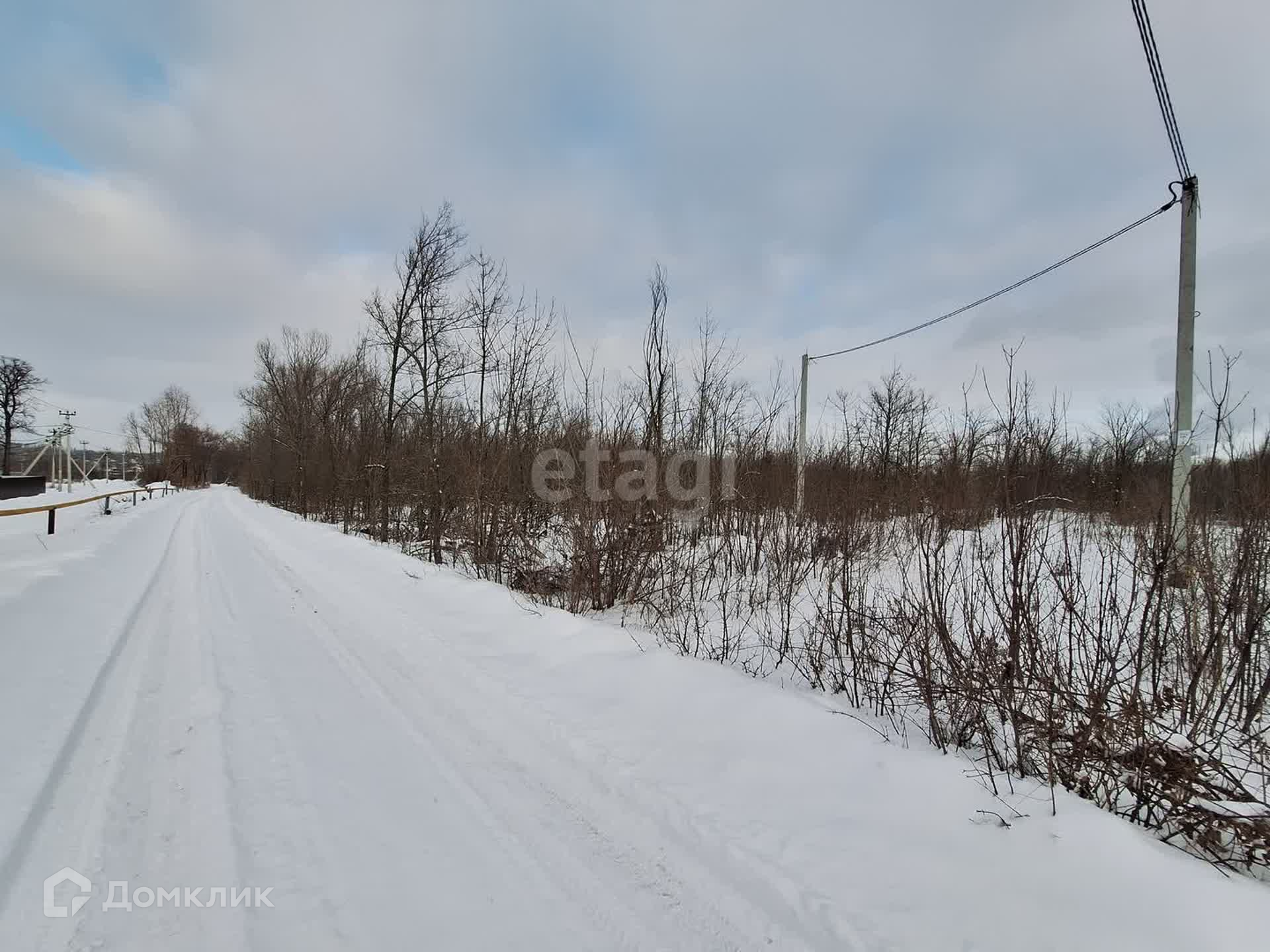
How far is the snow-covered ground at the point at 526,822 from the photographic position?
5.68ft

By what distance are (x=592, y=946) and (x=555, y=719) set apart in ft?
5.23

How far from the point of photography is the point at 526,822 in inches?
90.0

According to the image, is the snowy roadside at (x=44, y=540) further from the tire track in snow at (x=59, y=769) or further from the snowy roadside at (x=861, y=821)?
the snowy roadside at (x=861, y=821)

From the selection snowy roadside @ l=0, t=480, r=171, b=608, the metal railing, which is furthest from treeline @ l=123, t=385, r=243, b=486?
snowy roadside @ l=0, t=480, r=171, b=608

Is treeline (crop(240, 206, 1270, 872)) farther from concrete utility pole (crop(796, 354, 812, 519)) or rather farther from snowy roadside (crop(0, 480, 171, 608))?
snowy roadside (crop(0, 480, 171, 608))

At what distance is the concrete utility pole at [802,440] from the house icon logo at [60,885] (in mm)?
5903

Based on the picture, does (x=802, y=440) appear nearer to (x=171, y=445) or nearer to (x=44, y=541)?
(x=44, y=541)

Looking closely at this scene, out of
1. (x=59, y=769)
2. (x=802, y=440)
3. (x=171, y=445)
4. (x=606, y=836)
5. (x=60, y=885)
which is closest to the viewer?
(x=60, y=885)

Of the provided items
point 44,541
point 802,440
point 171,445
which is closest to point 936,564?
point 802,440

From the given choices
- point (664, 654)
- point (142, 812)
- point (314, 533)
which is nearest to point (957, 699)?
point (664, 654)

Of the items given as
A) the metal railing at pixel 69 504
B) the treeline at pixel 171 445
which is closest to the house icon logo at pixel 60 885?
the metal railing at pixel 69 504

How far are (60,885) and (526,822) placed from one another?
5.36 ft

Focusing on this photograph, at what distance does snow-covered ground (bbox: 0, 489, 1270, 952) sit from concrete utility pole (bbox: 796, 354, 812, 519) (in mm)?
3719

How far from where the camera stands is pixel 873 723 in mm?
3074
